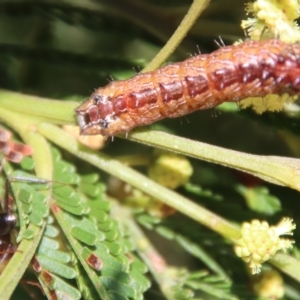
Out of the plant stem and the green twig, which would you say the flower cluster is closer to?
the plant stem

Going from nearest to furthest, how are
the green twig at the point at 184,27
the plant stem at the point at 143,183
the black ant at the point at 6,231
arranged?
the green twig at the point at 184,27
the plant stem at the point at 143,183
the black ant at the point at 6,231

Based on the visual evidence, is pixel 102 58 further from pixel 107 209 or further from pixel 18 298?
pixel 18 298

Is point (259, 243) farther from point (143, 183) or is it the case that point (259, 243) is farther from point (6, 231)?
point (6, 231)

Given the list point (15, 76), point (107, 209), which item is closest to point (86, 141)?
point (107, 209)

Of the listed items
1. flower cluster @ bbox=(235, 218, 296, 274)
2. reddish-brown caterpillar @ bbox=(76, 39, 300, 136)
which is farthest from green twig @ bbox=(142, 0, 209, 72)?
flower cluster @ bbox=(235, 218, 296, 274)

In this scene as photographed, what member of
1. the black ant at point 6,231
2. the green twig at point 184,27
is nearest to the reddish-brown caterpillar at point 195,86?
the green twig at point 184,27

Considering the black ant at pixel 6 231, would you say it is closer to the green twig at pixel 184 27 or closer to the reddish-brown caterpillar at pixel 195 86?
the reddish-brown caterpillar at pixel 195 86

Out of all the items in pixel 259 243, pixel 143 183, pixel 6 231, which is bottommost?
pixel 6 231

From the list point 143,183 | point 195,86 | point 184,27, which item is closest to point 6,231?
point 143,183

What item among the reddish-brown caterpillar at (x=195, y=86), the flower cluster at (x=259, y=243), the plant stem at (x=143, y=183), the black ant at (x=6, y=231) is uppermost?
the reddish-brown caterpillar at (x=195, y=86)
